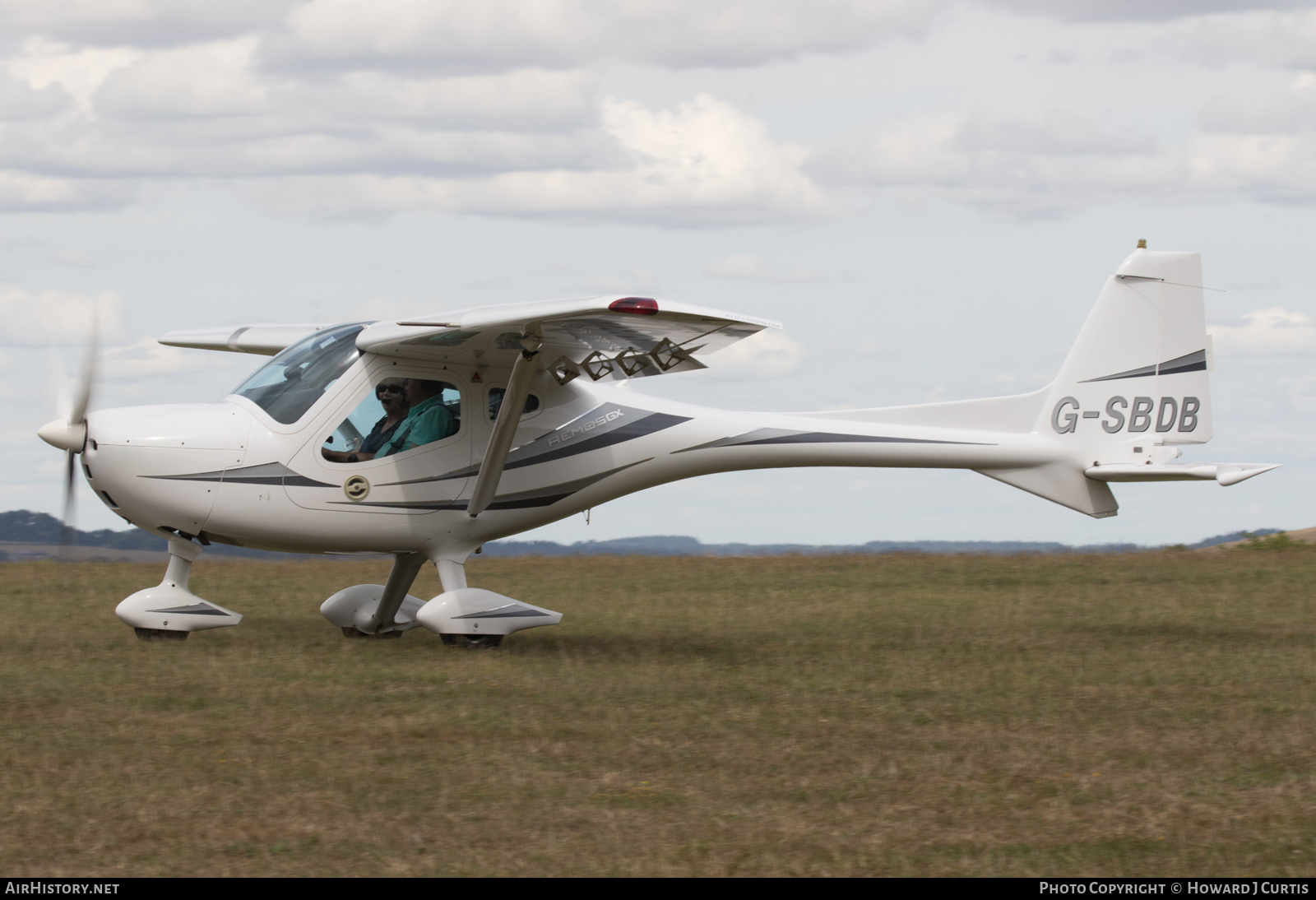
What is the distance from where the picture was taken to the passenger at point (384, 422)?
11297 mm

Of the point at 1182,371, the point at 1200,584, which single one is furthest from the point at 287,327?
the point at 1200,584

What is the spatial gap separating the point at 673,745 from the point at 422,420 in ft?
15.4

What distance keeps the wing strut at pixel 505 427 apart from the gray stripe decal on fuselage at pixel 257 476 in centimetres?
125

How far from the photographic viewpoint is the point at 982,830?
6.11 metres

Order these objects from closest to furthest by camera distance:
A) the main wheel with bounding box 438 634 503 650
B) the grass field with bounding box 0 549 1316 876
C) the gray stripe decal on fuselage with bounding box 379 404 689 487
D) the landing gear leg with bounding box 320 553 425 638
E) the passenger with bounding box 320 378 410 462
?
the grass field with bounding box 0 549 1316 876 < the passenger with bounding box 320 378 410 462 < the main wheel with bounding box 438 634 503 650 < the gray stripe decal on fuselage with bounding box 379 404 689 487 < the landing gear leg with bounding box 320 553 425 638

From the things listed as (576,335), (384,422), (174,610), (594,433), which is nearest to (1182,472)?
(594,433)

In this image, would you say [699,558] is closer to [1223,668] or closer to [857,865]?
[1223,668]

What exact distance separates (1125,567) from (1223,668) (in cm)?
860

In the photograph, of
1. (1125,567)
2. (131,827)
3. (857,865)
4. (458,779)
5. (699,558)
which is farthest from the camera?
(699,558)

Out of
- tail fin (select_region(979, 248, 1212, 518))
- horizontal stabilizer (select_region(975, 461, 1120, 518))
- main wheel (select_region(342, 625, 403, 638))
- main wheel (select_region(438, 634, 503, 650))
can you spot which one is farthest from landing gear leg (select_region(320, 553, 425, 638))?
tail fin (select_region(979, 248, 1212, 518))

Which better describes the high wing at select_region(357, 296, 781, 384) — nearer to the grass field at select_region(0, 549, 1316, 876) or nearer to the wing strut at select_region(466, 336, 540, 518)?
the wing strut at select_region(466, 336, 540, 518)

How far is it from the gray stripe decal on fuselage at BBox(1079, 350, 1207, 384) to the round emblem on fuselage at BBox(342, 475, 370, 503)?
300 inches

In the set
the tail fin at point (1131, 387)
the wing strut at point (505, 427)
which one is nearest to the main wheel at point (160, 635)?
the wing strut at point (505, 427)

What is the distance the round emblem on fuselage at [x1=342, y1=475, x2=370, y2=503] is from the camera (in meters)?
11.3
